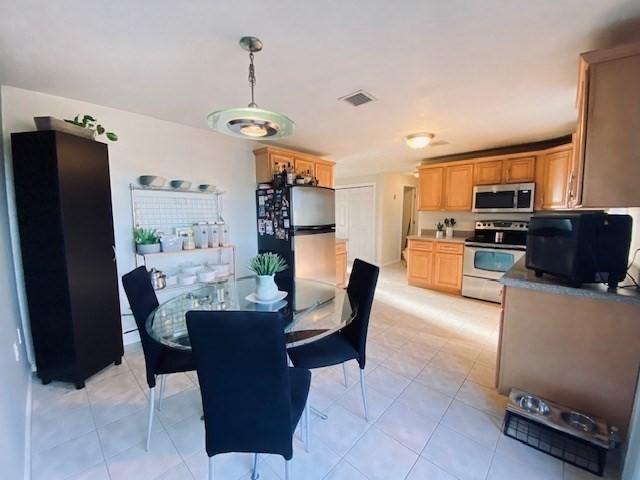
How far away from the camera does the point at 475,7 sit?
131cm

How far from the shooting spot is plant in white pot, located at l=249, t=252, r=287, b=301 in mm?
1766

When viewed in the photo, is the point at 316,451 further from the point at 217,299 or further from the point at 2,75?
the point at 2,75

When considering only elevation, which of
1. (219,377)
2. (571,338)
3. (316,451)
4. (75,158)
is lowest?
(316,451)

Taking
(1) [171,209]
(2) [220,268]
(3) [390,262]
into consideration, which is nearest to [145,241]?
(1) [171,209]

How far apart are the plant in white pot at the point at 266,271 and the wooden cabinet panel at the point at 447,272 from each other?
11.1ft

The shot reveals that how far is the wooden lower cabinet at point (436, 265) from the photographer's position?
167 inches

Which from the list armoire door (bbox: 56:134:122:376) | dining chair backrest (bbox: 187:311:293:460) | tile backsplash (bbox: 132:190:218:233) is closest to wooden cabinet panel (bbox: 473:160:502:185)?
tile backsplash (bbox: 132:190:218:233)

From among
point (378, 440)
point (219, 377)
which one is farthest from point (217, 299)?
point (378, 440)

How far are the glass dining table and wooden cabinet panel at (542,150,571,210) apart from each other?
10.9 feet

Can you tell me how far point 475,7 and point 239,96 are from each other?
1.71 meters

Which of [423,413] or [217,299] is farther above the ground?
[217,299]

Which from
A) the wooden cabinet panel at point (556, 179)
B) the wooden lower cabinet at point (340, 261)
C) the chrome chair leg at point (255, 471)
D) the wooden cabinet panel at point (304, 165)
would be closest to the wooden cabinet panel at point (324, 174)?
the wooden cabinet panel at point (304, 165)

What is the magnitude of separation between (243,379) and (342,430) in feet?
3.35

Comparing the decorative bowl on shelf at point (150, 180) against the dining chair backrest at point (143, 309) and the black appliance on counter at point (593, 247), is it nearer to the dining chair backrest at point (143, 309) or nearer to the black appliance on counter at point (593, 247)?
the dining chair backrest at point (143, 309)
